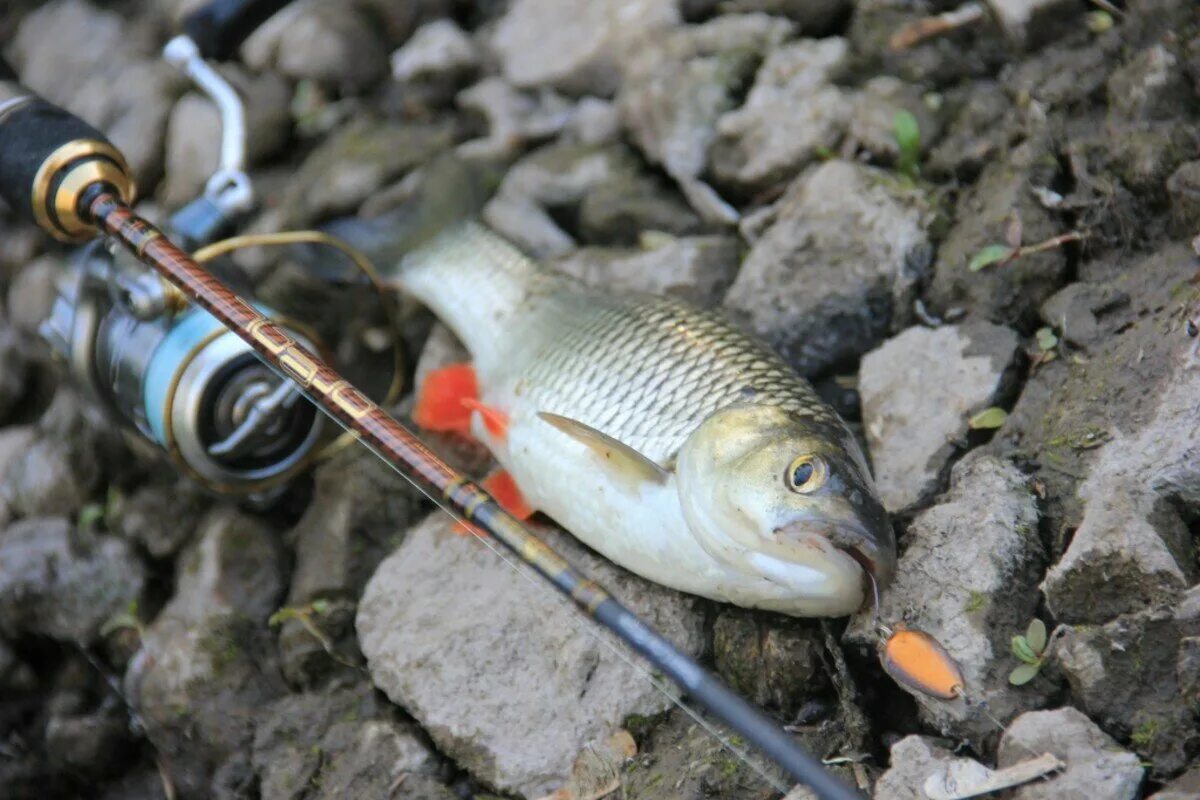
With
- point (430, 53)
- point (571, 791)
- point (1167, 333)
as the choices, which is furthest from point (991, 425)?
point (430, 53)

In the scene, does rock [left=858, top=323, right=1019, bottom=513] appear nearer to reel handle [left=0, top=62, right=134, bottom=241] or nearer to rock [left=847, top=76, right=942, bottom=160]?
rock [left=847, top=76, right=942, bottom=160]

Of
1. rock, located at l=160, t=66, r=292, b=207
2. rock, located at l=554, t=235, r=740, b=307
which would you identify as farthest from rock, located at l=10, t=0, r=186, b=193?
rock, located at l=554, t=235, r=740, b=307

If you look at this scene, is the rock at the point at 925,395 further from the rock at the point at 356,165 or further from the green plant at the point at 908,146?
the rock at the point at 356,165

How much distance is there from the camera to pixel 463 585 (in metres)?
3.05

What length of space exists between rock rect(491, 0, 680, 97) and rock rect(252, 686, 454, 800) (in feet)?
7.31

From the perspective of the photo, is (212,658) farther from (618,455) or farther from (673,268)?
(673,268)

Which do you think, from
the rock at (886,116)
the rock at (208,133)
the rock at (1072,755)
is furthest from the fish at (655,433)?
the rock at (208,133)

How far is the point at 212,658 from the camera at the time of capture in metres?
3.37

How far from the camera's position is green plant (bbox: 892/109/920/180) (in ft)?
11.2

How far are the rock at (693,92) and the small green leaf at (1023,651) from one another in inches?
66.5

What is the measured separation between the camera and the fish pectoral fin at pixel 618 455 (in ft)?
8.75

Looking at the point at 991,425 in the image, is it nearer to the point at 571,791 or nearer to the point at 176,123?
the point at 571,791

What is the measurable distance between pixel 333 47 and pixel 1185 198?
10.1ft

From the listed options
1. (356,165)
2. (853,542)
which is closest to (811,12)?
(356,165)
